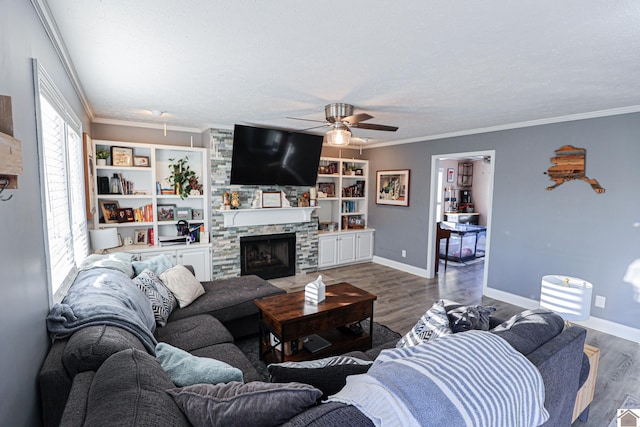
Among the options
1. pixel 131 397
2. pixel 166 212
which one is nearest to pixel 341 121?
pixel 131 397

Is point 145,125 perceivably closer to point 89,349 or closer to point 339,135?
point 339,135

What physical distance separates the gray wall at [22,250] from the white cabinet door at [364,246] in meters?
5.10

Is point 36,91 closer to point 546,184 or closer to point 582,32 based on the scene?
point 582,32

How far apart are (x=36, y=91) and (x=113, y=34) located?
22.3 inches

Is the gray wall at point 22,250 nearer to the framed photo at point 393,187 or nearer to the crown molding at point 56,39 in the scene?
the crown molding at point 56,39

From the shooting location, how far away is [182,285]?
2.86m

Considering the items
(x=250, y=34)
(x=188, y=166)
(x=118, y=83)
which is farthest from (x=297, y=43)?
(x=188, y=166)

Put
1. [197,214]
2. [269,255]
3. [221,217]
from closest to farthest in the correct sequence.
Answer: [221,217]
[197,214]
[269,255]

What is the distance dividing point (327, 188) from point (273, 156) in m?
1.64

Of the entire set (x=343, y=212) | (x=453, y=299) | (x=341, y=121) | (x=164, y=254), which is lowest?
(x=453, y=299)

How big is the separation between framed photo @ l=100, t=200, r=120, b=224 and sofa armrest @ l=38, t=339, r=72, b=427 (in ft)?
10.7

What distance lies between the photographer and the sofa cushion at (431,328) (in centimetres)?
169

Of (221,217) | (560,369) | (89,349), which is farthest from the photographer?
(221,217)

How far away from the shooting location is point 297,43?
1883 mm
